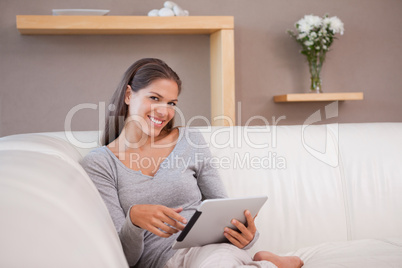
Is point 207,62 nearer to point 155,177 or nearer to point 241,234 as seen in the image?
point 155,177

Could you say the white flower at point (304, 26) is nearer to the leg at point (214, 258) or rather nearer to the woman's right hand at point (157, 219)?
the leg at point (214, 258)

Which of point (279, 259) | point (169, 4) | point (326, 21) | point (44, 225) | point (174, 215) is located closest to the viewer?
point (44, 225)

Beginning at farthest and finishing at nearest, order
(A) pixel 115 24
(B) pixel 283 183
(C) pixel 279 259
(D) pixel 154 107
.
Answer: (A) pixel 115 24, (B) pixel 283 183, (D) pixel 154 107, (C) pixel 279 259

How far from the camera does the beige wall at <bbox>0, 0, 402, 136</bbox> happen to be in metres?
3.52

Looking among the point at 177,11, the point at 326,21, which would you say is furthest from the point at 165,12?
the point at 326,21

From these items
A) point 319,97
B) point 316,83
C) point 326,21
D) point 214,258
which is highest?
point 326,21

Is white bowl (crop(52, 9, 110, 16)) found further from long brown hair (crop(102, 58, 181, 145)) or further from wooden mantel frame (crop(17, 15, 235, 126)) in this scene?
long brown hair (crop(102, 58, 181, 145))

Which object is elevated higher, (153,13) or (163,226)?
(153,13)

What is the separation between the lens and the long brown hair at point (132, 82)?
1.82 meters

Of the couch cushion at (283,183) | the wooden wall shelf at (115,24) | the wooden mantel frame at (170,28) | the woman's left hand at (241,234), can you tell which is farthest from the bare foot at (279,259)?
the wooden wall shelf at (115,24)

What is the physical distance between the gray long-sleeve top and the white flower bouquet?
2029 millimetres

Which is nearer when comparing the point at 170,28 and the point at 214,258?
the point at 214,258

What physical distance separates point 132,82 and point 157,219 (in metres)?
0.71

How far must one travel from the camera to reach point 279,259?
1614mm
